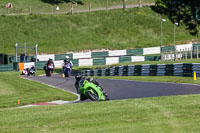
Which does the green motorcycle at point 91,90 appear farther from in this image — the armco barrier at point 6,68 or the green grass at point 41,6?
the green grass at point 41,6

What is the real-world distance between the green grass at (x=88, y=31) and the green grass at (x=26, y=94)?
30340 mm

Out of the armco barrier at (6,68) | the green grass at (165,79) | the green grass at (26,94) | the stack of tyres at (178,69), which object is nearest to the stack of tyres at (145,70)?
the green grass at (165,79)

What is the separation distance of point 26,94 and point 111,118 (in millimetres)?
12037

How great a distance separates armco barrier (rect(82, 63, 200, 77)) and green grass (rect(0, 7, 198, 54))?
2224 centimetres

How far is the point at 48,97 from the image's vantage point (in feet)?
73.5

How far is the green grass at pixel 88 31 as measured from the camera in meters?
59.6

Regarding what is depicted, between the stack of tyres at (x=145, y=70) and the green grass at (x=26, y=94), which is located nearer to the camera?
the green grass at (x=26, y=94)

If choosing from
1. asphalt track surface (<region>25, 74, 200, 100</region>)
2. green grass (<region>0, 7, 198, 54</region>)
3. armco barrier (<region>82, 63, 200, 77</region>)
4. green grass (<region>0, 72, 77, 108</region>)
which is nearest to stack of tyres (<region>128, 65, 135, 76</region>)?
armco barrier (<region>82, 63, 200, 77</region>)

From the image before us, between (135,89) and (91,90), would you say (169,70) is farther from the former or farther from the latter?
(91,90)

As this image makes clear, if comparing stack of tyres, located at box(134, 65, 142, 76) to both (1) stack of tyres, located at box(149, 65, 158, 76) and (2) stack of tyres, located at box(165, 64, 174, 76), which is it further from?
(2) stack of tyres, located at box(165, 64, 174, 76)

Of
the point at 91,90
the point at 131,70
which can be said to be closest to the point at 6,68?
the point at 131,70

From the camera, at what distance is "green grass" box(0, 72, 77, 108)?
2131 cm

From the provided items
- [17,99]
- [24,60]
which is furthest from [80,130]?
[24,60]

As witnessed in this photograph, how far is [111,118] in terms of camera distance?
1189 cm
